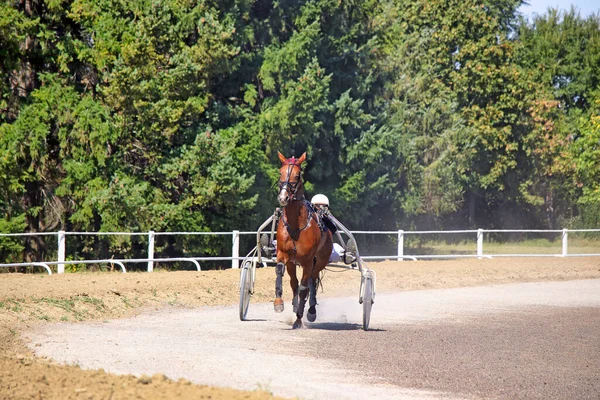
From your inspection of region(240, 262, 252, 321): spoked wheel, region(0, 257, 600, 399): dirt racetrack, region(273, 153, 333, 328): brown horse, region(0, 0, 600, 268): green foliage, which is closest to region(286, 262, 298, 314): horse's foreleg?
region(273, 153, 333, 328): brown horse

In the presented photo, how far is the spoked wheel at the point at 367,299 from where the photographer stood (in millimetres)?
15562

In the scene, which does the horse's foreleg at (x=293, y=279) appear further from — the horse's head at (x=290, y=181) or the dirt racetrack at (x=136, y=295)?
the dirt racetrack at (x=136, y=295)

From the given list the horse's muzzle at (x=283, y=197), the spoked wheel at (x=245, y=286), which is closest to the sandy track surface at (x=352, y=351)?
the spoked wheel at (x=245, y=286)

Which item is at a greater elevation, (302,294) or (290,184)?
(290,184)

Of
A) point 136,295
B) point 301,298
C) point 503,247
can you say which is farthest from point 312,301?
point 503,247

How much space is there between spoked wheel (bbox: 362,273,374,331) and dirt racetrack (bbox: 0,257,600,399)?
15.1 ft

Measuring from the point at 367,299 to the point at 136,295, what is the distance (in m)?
6.03

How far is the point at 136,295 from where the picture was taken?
19812 mm

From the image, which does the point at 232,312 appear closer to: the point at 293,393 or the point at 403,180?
the point at 293,393

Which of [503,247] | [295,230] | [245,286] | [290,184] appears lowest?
[503,247]

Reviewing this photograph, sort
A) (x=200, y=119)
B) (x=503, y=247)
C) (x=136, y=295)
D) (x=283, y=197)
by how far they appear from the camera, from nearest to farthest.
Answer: (x=283, y=197)
(x=136, y=295)
(x=200, y=119)
(x=503, y=247)

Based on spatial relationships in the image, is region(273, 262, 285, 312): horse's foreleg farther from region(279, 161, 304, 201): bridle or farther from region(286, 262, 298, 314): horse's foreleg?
region(279, 161, 304, 201): bridle

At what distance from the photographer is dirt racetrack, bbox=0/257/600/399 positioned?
8570 mm

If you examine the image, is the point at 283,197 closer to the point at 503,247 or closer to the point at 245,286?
the point at 245,286
